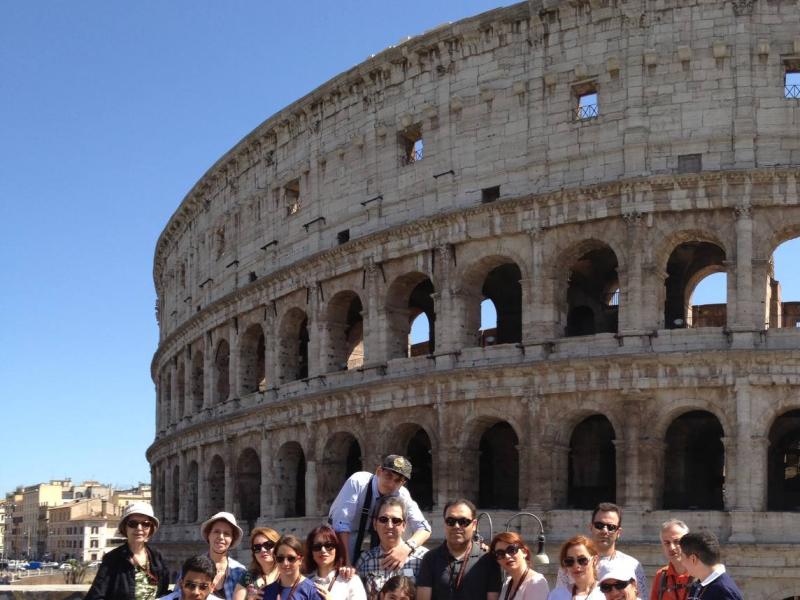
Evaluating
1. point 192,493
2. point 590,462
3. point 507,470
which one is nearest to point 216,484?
point 192,493

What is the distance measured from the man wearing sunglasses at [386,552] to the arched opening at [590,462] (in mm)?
18382

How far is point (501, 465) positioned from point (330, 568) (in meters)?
20.7

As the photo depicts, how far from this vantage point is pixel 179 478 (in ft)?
131

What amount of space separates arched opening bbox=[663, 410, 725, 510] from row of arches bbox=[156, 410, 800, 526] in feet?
0.07

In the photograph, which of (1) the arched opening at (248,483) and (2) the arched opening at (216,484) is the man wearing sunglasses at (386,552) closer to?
(1) the arched opening at (248,483)

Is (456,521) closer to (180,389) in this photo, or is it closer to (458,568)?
(458,568)

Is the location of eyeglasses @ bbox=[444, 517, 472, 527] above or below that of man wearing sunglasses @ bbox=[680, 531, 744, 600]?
above

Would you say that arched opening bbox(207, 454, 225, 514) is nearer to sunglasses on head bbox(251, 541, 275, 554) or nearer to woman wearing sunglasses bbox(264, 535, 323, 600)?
sunglasses on head bbox(251, 541, 275, 554)

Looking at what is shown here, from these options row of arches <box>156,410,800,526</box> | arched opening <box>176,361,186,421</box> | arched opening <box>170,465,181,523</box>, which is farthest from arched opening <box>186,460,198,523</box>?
arched opening <box>176,361,186,421</box>

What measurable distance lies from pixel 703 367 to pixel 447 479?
623cm

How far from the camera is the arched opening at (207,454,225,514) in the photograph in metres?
36.0

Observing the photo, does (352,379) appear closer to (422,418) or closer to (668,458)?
(422,418)

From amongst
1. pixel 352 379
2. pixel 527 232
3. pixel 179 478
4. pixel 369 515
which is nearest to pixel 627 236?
pixel 527 232

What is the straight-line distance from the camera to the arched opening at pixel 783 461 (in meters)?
25.9
